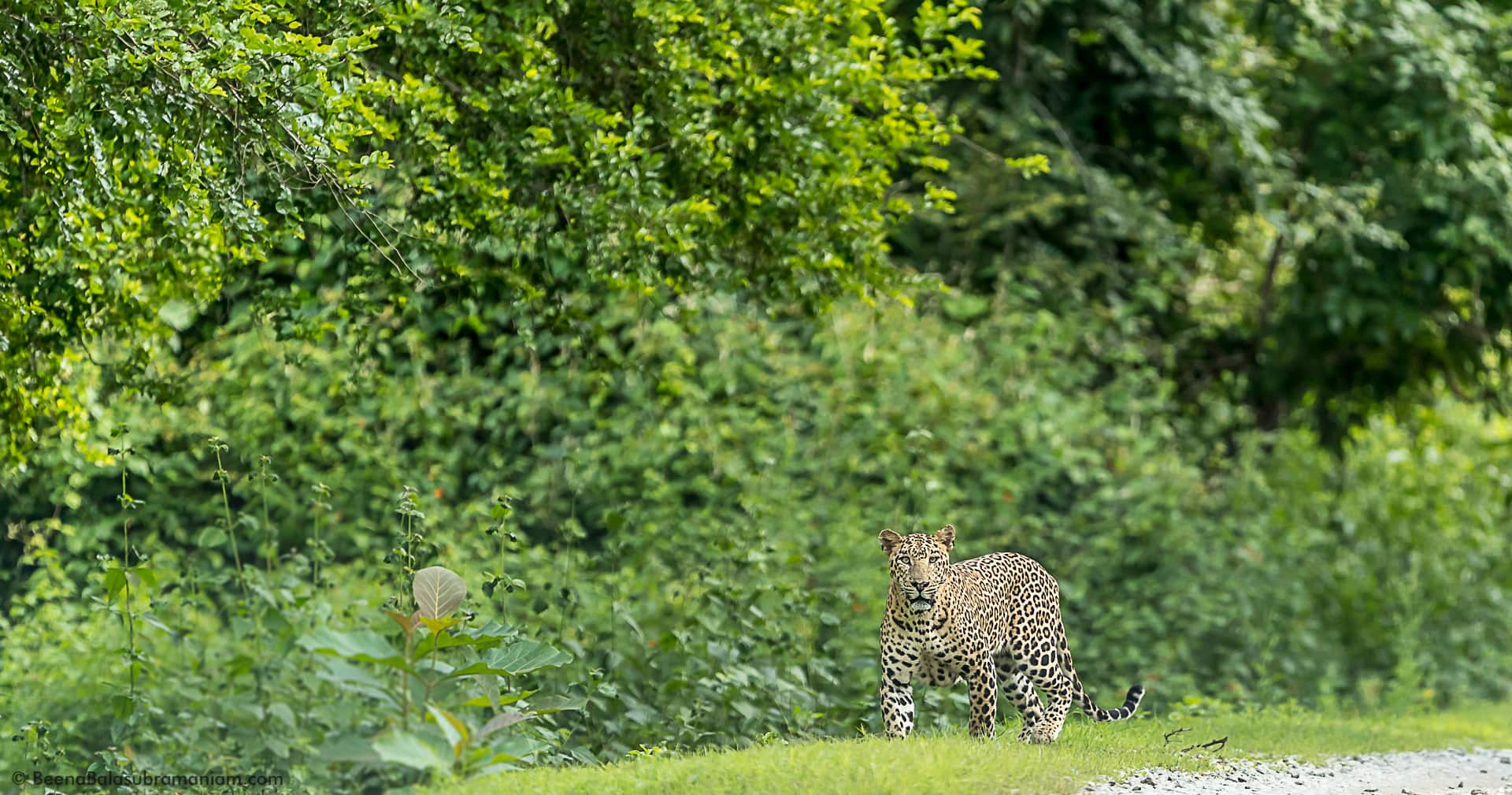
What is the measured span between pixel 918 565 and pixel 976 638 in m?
0.43

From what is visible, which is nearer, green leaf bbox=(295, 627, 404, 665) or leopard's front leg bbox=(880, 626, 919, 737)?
green leaf bbox=(295, 627, 404, 665)

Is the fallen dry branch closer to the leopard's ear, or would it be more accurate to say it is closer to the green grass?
the green grass

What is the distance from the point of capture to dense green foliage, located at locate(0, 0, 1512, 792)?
266 inches

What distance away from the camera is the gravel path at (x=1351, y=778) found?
21.1ft

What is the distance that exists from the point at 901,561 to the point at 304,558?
4.00 meters

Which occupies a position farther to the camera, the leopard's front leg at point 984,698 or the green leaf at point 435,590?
the leopard's front leg at point 984,698

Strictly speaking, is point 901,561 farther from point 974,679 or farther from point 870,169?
point 870,169

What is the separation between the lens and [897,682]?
21.3ft

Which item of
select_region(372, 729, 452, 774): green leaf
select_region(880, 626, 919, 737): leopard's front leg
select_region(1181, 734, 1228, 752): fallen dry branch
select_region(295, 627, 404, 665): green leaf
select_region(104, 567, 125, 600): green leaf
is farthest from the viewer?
select_region(1181, 734, 1228, 752): fallen dry branch

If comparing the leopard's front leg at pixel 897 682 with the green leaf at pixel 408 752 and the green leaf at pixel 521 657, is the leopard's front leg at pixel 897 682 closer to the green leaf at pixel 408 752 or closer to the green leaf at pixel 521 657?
the green leaf at pixel 521 657

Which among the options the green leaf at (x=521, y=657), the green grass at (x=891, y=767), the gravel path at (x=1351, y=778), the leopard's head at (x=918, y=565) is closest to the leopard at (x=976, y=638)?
the leopard's head at (x=918, y=565)

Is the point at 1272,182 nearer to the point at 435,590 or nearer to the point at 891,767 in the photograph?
the point at 891,767

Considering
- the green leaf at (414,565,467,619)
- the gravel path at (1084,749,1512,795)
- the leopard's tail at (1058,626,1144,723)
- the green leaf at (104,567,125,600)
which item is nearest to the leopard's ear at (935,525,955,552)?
the leopard's tail at (1058,626,1144,723)

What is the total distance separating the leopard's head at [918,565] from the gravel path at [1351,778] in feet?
3.27
